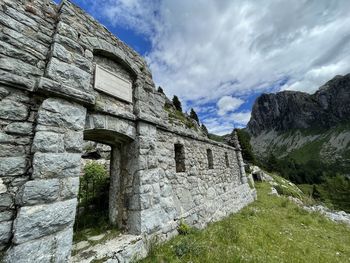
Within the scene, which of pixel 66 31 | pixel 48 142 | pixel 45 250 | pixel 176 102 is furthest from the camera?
pixel 176 102

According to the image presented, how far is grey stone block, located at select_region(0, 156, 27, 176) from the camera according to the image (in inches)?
109

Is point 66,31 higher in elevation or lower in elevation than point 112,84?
higher

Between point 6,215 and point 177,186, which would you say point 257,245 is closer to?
point 177,186

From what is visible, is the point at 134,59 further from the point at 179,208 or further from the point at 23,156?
the point at 179,208

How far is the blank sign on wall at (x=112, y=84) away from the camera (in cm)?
461

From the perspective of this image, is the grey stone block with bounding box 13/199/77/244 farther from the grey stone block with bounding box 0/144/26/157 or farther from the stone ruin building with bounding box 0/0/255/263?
the grey stone block with bounding box 0/144/26/157

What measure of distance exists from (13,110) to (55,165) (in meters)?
1.06

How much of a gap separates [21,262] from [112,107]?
3136 millimetres

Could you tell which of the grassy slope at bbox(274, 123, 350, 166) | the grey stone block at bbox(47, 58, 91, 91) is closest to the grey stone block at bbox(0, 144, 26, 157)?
the grey stone block at bbox(47, 58, 91, 91)

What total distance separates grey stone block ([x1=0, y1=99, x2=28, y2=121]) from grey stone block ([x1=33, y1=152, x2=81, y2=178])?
0.67 m

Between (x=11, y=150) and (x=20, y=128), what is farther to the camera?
(x=20, y=128)

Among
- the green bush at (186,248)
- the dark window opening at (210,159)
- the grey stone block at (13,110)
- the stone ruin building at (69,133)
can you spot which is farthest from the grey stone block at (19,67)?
the dark window opening at (210,159)

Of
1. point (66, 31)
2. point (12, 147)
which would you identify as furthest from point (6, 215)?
point (66, 31)

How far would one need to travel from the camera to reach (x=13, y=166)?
286 centimetres
